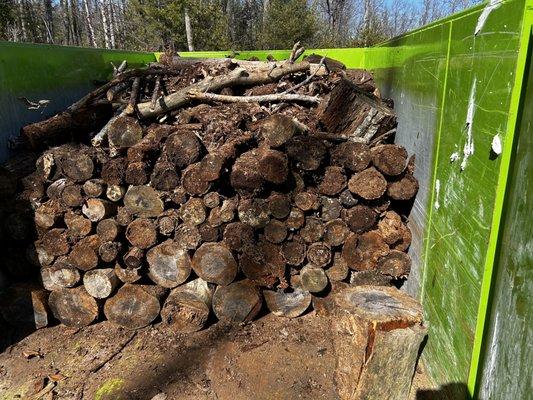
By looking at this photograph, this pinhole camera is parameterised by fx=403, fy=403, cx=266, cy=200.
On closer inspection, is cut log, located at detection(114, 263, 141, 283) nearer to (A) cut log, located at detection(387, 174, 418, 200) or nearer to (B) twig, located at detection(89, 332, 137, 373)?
(B) twig, located at detection(89, 332, 137, 373)

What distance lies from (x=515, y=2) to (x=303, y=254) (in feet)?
7.56

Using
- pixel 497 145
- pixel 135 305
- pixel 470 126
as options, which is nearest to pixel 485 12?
pixel 470 126

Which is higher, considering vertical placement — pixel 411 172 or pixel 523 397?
pixel 411 172

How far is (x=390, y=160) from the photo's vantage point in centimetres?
313

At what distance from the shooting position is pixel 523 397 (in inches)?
62.2

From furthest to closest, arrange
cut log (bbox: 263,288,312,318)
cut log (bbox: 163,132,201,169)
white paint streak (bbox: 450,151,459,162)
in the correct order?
cut log (bbox: 263,288,312,318), cut log (bbox: 163,132,201,169), white paint streak (bbox: 450,151,459,162)

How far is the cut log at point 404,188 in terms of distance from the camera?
3152 millimetres

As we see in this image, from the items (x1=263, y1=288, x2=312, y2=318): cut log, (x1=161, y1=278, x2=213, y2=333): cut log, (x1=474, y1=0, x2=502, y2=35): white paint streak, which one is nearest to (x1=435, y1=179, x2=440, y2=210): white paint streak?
(x1=474, y1=0, x2=502, y2=35): white paint streak

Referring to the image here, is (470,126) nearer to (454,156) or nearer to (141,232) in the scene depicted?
(454,156)

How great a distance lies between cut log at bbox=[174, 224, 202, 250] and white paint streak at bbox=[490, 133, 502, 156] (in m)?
2.33

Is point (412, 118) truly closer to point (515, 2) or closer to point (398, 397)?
point (515, 2)

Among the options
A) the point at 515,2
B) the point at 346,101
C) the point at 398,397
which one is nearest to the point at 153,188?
the point at 346,101

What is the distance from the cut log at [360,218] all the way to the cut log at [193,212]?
3.92ft

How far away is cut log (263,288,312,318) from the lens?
11.8 feet
